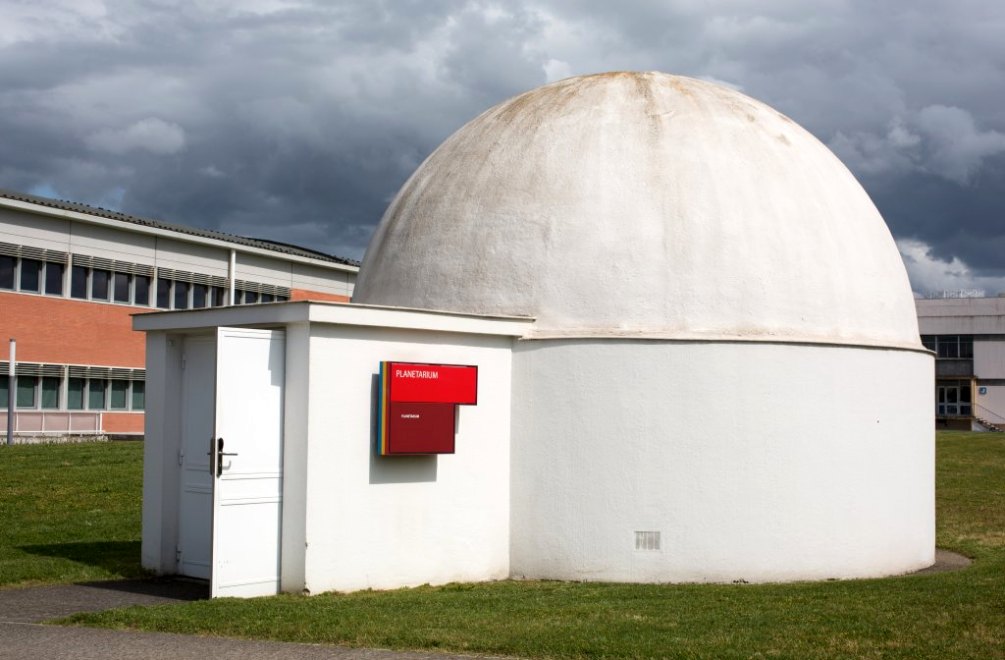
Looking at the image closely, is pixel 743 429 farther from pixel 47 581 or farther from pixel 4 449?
pixel 4 449

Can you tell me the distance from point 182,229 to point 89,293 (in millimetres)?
5528

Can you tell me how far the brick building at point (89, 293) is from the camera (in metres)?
36.0

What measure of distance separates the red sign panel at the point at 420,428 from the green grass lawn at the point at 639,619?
1.59m

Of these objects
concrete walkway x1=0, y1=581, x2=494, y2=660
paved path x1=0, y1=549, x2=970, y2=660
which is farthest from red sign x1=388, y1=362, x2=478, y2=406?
concrete walkway x1=0, y1=581, x2=494, y2=660

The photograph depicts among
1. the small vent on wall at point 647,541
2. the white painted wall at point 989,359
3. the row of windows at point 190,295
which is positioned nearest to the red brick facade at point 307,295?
the row of windows at point 190,295

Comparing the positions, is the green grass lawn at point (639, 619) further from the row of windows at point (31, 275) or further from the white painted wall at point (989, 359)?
the white painted wall at point (989, 359)

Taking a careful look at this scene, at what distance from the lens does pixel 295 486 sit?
12555 millimetres

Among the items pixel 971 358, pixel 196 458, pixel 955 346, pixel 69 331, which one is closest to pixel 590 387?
pixel 196 458

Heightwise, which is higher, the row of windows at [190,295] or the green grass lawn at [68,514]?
the row of windows at [190,295]

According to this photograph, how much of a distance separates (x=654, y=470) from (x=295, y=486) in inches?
171

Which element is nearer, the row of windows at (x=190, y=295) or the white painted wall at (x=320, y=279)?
the row of windows at (x=190, y=295)

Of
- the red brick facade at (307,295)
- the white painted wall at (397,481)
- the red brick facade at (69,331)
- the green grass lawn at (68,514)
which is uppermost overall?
the red brick facade at (307,295)

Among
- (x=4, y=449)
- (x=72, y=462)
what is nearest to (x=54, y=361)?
(x=4, y=449)

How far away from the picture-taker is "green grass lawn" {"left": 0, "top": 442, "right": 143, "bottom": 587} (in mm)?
14039
